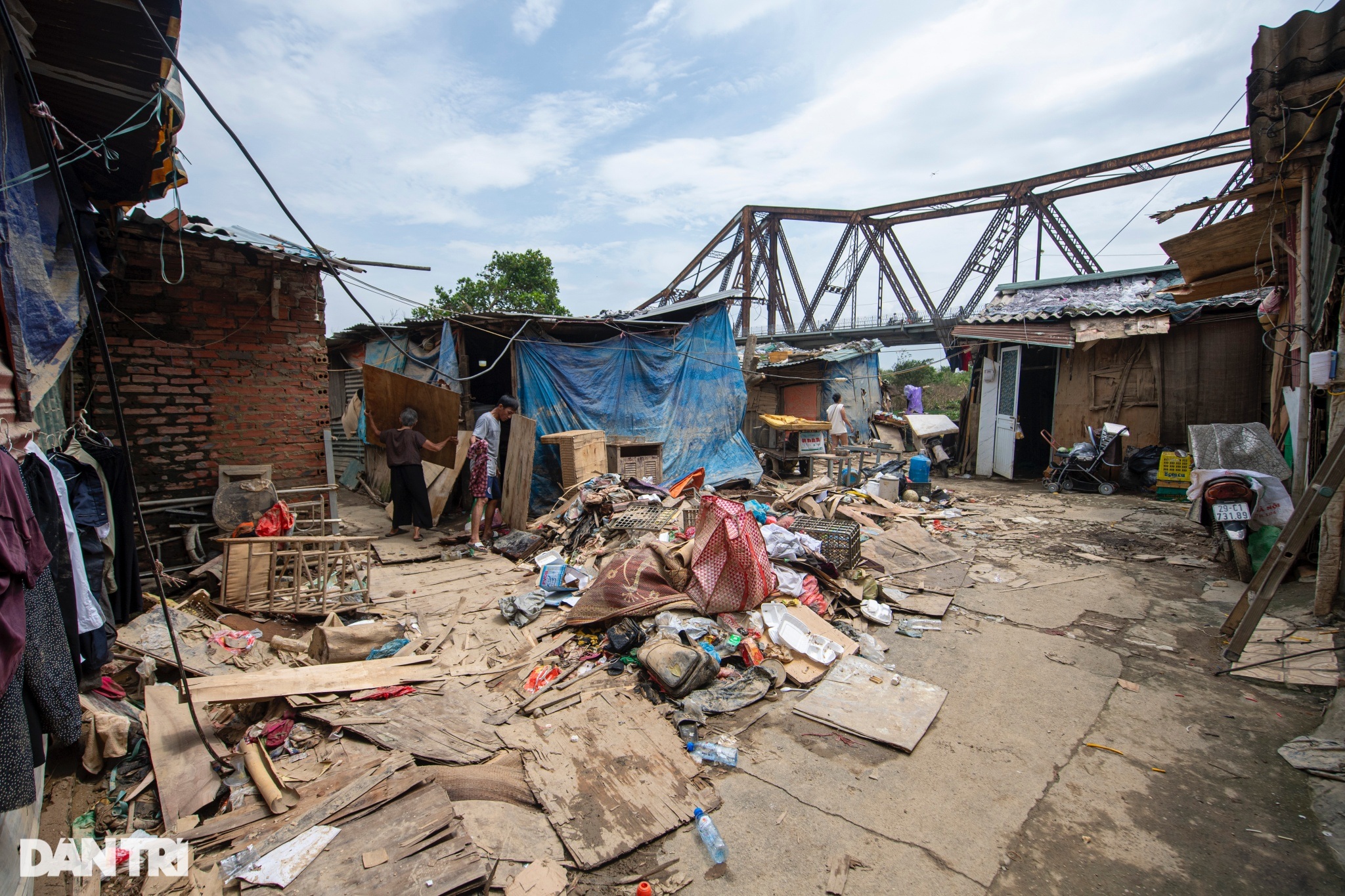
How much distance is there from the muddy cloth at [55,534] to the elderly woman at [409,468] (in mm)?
4180

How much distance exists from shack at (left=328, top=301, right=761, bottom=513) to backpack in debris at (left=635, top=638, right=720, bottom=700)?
196 inches

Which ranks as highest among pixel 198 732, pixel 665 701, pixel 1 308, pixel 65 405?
pixel 1 308

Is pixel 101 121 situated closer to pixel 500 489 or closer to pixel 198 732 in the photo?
pixel 198 732

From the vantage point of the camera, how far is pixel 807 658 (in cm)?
390

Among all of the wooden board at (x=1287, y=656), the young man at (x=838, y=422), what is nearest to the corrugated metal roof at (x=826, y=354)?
the young man at (x=838, y=422)

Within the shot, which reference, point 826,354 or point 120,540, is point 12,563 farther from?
point 826,354

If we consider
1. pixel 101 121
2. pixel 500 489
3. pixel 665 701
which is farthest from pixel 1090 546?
pixel 101 121

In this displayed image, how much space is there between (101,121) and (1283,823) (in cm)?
684

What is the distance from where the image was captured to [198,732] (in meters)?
2.62

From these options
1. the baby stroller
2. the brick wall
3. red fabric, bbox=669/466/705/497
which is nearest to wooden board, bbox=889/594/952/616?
red fabric, bbox=669/466/705/497

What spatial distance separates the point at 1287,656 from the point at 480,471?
23.6ft

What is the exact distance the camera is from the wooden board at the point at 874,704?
312cm

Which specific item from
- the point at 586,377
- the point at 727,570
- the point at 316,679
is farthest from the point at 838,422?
the point at 316,679

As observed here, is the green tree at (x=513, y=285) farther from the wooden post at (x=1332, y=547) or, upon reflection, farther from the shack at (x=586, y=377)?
the wooden post at (x=1332, y=547)
